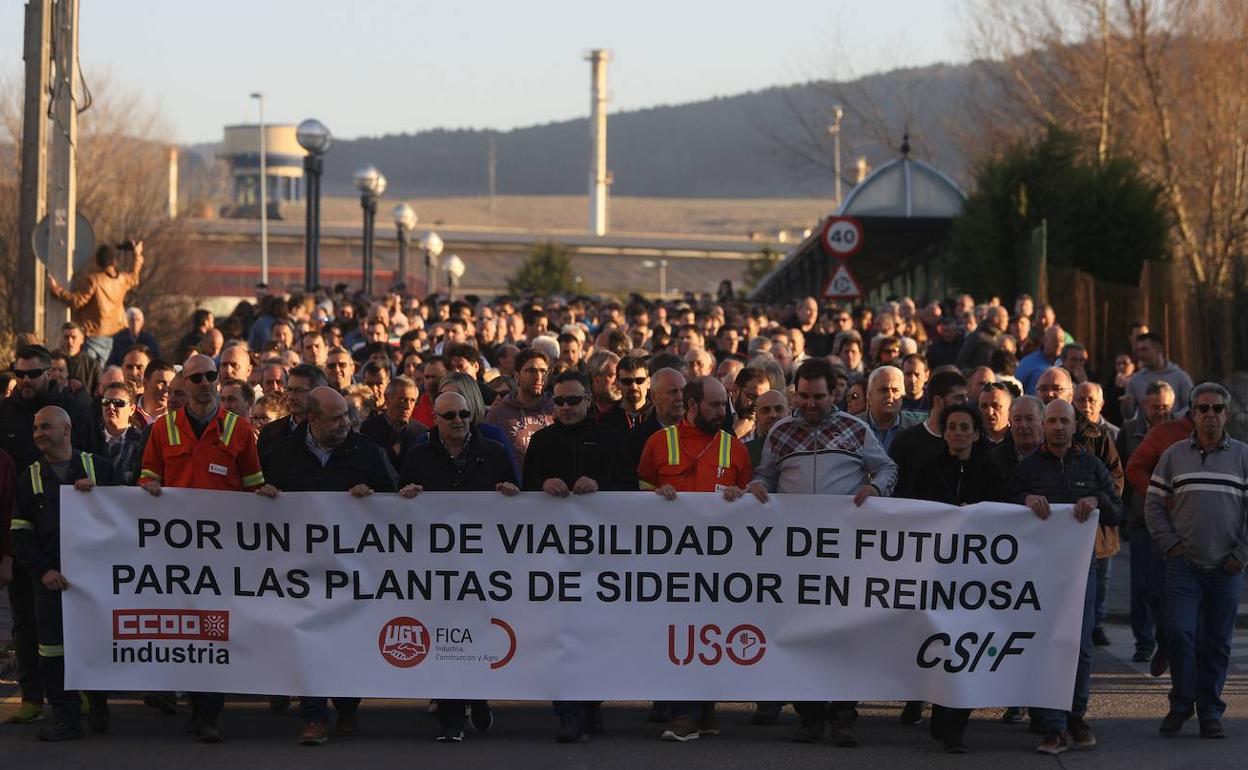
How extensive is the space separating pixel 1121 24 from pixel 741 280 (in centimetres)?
7104

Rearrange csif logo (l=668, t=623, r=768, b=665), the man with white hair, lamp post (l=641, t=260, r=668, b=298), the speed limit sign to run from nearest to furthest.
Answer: csif logo (l=668, t=623, r=768, b=665) < the man with white hair < the speed limit sign < lamp post (l=641, t=260, r=668, b=298)

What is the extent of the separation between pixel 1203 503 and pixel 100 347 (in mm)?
11661

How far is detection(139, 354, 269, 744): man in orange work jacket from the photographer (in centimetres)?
1077

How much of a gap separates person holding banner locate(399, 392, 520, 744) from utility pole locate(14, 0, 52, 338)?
9.12 m

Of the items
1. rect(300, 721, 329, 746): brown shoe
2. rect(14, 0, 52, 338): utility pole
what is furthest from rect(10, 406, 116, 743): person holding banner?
rect(14, 0, 52, 338): utility pole

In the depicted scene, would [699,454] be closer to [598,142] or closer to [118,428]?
A: [118,428]

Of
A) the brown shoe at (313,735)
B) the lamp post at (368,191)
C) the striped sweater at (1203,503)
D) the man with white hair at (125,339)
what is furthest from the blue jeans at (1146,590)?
the lamp post at (368,191)

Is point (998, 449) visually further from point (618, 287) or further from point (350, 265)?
point (618, 287)

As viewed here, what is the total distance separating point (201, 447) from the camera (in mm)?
10781

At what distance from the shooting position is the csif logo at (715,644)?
10453 mm

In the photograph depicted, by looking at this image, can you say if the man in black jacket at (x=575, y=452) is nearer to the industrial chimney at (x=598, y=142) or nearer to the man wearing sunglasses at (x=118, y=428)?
the man wearing sunglasses at (x=118, y=428)

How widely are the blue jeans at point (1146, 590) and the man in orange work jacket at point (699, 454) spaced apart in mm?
3239

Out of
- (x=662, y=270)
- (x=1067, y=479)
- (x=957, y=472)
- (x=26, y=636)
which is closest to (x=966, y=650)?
(x=957, y=472)

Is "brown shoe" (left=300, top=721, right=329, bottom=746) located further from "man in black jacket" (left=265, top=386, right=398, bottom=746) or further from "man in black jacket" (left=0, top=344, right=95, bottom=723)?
"man in black jacket" (left=0, top=344, right=95, bottom=723)
